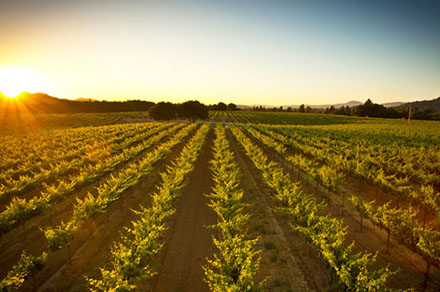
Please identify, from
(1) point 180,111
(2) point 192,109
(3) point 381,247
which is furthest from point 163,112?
(3) point 381,247

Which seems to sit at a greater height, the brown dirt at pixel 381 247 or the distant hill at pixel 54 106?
the distant hill at pixel 54 106

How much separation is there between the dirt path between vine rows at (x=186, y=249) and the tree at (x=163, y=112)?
70.0m

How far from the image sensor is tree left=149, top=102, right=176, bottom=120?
277ft

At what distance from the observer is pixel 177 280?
29.8 feet

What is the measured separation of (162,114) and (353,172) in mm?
74220

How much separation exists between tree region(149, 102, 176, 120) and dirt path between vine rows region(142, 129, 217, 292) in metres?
70.0

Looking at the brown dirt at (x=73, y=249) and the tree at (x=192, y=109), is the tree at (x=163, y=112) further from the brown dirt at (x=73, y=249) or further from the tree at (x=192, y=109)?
the brown dirt at (x=73, y=249)

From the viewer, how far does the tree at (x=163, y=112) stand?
8431 cm

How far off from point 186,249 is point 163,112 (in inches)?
3067

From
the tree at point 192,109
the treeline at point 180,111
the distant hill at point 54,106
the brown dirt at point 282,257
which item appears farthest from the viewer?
the distant hill at point 54,106

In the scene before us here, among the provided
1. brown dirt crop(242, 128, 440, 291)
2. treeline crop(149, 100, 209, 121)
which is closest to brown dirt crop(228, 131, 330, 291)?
brown dirt crop(242, 128, 440, 291)

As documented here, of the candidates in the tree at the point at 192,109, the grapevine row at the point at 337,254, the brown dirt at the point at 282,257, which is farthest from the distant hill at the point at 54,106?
the grapevine row at the point at 337,254

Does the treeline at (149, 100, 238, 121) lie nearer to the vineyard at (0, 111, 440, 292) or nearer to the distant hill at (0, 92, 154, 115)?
the vineyard at (0, 111, 440, 292)

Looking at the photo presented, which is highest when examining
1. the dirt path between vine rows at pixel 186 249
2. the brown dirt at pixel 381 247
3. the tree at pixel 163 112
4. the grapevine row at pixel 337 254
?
the tree at pixel 163 112
